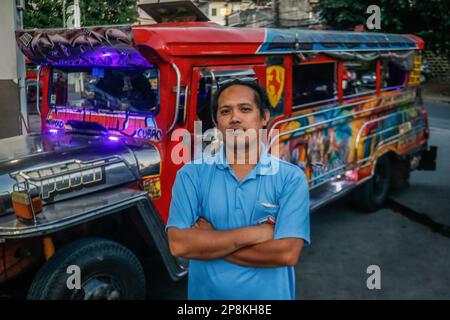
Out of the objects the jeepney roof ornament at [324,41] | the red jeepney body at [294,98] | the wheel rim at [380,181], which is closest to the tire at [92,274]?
the red jeepney body at [294,98]

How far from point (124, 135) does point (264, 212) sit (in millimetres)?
2387

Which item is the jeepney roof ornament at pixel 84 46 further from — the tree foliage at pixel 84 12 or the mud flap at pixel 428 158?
the mud flap at pixel 428 158

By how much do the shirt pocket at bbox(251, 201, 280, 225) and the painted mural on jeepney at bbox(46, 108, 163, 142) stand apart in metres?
2.00

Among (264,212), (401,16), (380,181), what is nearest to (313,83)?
(380,181)

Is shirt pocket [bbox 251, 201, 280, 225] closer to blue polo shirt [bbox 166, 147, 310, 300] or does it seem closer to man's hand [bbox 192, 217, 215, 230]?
blue polo shirt [bbox 166, 147, 310, 300]

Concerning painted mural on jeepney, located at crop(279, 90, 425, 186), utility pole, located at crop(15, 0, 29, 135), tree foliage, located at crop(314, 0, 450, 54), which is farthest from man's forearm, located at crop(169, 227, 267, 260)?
tree foliage, located at crop(314, 0, 450, 54)

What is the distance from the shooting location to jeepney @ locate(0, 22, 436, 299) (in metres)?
3.47

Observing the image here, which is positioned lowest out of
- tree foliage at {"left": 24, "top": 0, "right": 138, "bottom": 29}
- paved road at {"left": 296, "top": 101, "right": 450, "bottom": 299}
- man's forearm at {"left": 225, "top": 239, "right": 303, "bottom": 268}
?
paved road at {"left": 296, "top": 101, "right": 450, "bottom": 299}

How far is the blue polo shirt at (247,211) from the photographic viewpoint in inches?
85.0

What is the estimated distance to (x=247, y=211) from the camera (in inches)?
86.4

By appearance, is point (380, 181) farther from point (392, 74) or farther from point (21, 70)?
point (21, 70)

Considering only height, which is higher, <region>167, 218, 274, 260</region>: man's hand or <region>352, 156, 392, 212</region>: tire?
<region>167, 218, 274, 260</region>: man's hand

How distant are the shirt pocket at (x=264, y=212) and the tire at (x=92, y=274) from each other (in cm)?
174

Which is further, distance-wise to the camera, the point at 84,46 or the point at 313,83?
the point at 313,83
